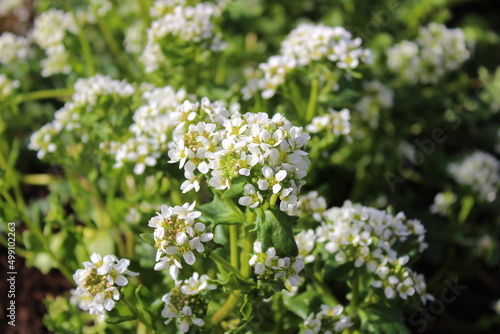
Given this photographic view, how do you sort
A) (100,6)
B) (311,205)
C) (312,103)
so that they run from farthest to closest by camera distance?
1. (100,6)
2. (312,103)
3. (311,205)

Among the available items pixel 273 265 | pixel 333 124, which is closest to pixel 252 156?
pixel 273 265

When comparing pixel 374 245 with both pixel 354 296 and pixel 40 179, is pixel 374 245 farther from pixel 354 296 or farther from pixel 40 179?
pixel 40 179

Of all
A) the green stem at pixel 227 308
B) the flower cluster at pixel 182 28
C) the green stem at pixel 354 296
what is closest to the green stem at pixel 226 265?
the green stem at pixel 227 308

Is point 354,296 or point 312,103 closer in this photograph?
point 354,296

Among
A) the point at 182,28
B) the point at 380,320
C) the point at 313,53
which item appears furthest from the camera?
the point at 182,28

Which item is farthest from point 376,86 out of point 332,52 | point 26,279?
point 26,279

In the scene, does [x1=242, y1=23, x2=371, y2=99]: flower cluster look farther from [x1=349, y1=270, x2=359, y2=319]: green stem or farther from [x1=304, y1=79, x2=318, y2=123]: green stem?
[x1=349, y1=270, x2=359, y2=319]: green stem
